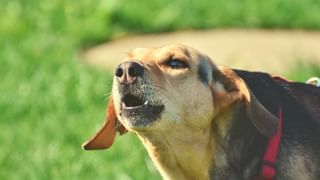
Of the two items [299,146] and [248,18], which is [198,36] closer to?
[248,18]

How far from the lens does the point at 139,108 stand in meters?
5.36

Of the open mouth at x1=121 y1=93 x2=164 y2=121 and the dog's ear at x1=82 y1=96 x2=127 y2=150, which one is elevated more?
the open mouth at x1=121 y1=93 x2=164 y2=121

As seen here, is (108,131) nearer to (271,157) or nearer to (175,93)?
(175,93)

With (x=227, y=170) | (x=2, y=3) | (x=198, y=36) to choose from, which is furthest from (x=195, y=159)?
(x=2, y=3)

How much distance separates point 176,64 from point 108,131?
0.54 meters

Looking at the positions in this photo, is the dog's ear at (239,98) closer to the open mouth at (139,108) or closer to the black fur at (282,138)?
the black fur at (282,138)

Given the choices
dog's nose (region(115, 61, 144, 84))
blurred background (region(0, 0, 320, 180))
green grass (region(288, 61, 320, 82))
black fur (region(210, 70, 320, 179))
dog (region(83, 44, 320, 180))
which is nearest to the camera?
dog's nose (region(115, 61, 144, 84))

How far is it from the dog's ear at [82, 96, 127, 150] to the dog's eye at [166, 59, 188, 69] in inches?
13.7

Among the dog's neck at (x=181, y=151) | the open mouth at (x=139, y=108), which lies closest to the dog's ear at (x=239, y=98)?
the dog's neck at (x=181, y=151)

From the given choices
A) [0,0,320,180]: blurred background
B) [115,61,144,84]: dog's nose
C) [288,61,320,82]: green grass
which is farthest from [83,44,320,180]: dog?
[288,61,320,82]: green grass

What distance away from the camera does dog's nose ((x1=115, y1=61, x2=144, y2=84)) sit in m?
5.27

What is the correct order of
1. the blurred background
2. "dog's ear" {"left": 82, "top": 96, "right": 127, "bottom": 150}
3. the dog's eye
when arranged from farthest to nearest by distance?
the blurred background → "dog's ear" {"left": 82, "top": 96, "right": 127, "bottom": 150} → the dog's eye

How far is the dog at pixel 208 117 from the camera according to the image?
17.6ft

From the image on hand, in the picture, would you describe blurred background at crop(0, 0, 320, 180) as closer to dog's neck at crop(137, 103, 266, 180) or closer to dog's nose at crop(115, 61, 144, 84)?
dog's neck at crop(137, 103, 266, 180)
